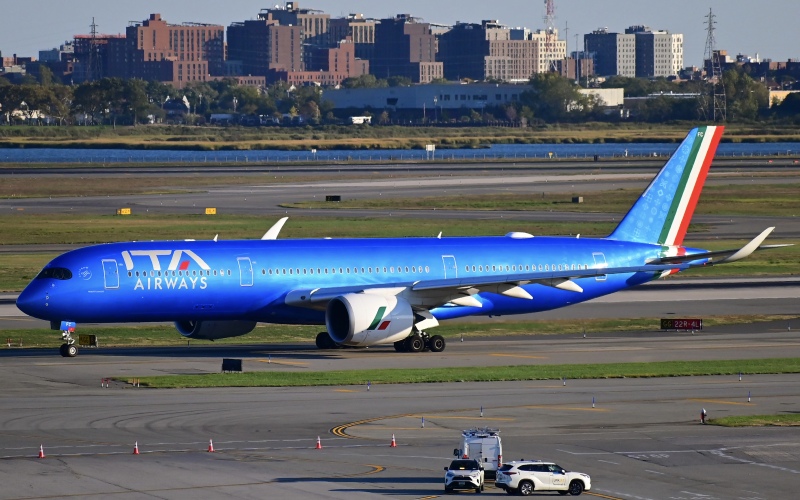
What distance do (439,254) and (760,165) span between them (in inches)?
5588

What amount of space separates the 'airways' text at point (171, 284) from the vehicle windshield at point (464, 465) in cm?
2465

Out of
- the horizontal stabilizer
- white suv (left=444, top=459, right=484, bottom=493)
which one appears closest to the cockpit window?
the horizontal stabilizer

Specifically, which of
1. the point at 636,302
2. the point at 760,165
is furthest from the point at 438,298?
the point at 760,165

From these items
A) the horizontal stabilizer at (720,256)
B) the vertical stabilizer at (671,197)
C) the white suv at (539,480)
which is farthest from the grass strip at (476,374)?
the white suv at (539,480)

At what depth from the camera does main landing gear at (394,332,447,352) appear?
55.9m

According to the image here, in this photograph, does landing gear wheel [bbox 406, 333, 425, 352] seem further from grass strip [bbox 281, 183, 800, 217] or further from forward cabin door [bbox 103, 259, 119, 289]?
grass strip [bbox 281, 183, 800, 217]

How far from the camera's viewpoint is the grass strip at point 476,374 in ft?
155

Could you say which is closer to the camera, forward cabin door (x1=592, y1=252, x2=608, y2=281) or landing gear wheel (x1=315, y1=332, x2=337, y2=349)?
landing gear wheel (x1=315, y1=332, x2=337, y2=349)

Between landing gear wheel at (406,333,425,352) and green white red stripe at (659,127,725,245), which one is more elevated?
green white red stripe at (659,127,725,245)

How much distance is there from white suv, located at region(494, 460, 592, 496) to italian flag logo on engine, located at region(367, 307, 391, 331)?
23150mm

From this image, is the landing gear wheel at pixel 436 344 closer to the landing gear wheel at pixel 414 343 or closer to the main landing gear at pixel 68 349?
the landing gear wheel at pixel 414 343

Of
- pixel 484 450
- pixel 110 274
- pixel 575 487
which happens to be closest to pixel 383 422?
pixel 484 450

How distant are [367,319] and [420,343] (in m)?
3.85

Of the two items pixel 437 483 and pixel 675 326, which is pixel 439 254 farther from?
pixel 437 483
